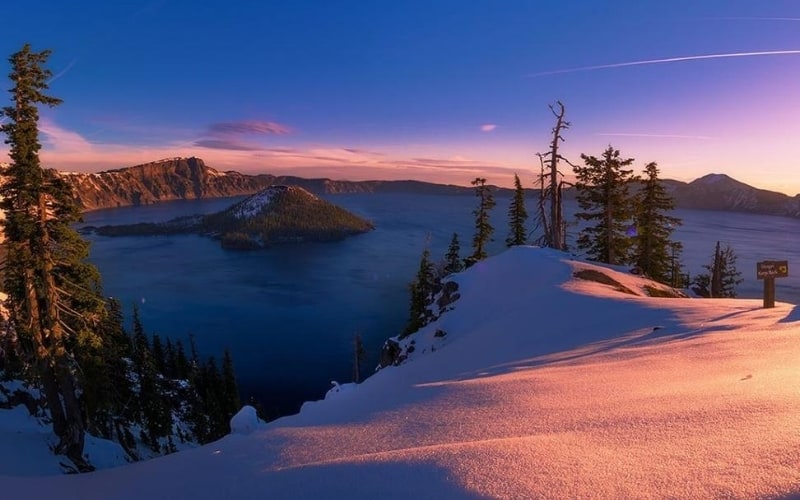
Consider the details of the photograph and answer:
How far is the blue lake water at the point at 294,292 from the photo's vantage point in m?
69.6

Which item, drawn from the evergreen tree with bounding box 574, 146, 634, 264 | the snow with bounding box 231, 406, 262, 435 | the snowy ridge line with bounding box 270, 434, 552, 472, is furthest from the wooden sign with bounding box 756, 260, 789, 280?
the evergreen tree with bounding box 574, 146, 634, 264

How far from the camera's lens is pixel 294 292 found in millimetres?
111625

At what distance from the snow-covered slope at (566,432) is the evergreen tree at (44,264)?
7.89 metres

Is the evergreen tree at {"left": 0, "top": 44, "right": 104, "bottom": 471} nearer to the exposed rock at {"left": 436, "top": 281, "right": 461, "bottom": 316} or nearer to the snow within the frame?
the snow

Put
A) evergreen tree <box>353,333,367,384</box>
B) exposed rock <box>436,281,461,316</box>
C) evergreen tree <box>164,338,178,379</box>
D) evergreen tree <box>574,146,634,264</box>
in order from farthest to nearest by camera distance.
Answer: evergreen tree <box>164,338,178,379</box> → evergreen tree <box>353,333,367,384</box> → evergreen tree <box>574,146,634,264</box> → exposed rock <box>436,281,461,316</box>

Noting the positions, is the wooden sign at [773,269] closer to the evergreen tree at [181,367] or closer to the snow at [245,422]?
the snow at [245,422]

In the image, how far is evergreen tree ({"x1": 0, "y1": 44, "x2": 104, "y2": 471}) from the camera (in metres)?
14.6

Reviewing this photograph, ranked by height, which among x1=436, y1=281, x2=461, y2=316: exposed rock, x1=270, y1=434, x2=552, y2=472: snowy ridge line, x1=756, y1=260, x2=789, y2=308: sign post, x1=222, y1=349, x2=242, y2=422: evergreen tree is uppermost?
x1=756, y1=260, x2=789, y2=308: sign post

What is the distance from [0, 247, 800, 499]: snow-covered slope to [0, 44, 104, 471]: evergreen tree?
789 centimetres

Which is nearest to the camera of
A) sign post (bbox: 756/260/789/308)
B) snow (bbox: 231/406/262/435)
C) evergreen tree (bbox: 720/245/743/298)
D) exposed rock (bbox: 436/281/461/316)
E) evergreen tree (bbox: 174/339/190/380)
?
snow (bbox: 231/406/262/435)

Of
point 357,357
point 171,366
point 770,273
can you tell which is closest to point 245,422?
point 770,273

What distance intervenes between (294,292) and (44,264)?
321 ft

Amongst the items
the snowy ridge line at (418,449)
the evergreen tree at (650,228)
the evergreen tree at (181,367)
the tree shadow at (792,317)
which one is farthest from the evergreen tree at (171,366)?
the tree shadow at (792,317)

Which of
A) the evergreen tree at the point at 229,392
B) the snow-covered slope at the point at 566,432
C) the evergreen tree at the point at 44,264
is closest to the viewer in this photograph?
the snow-covered slope at the point at 566,432
